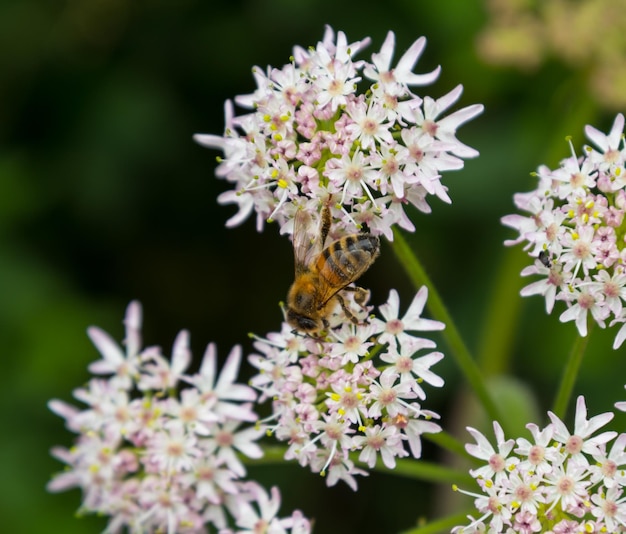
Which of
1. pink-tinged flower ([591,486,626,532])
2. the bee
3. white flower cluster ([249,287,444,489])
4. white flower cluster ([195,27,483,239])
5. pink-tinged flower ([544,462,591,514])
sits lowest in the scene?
pink-tinged flower ([591,486,626,532])

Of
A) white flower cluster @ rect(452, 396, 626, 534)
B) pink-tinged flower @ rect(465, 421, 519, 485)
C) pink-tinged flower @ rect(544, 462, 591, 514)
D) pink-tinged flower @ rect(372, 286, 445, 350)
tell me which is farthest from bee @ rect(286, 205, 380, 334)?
pink-tinged flower @ rect(544, 462, 591, 514)

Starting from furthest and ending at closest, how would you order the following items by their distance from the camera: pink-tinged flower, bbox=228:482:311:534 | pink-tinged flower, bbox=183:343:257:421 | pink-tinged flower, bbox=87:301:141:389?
1. pink-tinged flower, bbox=87:301:141:389
2. pink-tinged flower, bbox=183:343:257:421
3. pink-tinged flower, bbox=228:482:311:534

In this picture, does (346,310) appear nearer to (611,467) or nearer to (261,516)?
(261,516)

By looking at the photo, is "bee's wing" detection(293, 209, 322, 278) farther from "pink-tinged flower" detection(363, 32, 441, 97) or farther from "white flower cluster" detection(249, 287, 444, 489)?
"pink-tinged flower" detection(363, 32, 441, 97)

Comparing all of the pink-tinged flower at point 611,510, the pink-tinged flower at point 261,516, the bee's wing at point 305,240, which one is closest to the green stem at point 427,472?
the pink-tinged flower at point 261,516

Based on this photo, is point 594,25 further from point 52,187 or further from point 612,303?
point 52,187

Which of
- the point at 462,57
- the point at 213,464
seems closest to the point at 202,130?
the point at 462,57
